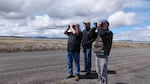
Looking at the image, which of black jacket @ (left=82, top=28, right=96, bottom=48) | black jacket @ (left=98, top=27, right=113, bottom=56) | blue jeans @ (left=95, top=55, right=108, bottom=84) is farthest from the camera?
black jacket @ (left=82, top=28, right=96, bottom=48)

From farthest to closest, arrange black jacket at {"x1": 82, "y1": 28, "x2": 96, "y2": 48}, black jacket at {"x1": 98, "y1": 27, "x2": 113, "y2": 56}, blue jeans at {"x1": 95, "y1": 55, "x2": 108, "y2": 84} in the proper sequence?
1. black jacket at {"x1": 82, "y1": 28, "x2": 96, "y2": 48}
2. blue jeans at {"x1": 95, "y1": 55, "x2": 108, "y2": 84}
3. black jacket at {"x1": 98, "y1": 27, "x2": 113, "y2": 56}

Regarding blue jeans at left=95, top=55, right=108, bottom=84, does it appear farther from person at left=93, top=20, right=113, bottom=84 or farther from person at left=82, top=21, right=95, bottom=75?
person at left=82, top=21, right=95, bottom=75

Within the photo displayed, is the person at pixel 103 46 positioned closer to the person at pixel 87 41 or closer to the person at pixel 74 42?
the person at pixel 74 42

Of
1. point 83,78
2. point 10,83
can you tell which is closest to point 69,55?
point 83,78

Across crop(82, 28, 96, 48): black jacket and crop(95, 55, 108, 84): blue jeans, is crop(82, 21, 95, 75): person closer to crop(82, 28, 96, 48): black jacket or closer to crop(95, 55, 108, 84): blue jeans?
crop(82, 28, 96, 48): black jacket

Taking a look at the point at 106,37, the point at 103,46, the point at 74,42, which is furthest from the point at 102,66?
the point at 74,42

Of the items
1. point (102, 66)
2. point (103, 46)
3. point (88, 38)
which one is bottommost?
point (102, 66)

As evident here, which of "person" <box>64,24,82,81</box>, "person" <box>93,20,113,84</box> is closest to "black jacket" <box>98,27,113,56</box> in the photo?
"person" <box>93,20,113,84</box>

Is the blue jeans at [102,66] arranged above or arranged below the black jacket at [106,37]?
below

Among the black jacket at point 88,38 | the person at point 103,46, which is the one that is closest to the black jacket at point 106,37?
the person at point 103,46

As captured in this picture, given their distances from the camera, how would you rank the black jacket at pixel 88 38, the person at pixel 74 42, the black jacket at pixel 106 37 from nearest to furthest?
the black jacket at pixel 106 37 → the person at pixel 74 42 → the black jacket at pixel 88 38

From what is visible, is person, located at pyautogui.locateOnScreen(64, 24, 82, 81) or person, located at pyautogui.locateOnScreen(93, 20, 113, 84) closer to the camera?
person, located at pyautogui.locateOnScreen(93, 20, 113, 84)

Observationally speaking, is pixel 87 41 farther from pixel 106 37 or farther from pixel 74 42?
pixel 106 37

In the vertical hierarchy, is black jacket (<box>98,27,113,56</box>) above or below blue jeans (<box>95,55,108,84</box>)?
above
